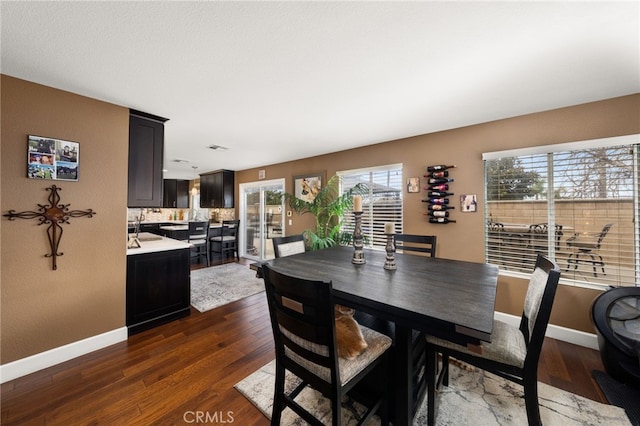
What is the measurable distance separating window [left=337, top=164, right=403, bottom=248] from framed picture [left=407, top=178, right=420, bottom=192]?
140 millimetres

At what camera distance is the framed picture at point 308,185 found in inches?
177

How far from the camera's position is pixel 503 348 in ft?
4.09

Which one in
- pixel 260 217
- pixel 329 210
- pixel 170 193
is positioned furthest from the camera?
pixel 170 193

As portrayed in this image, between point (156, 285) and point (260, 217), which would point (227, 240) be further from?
point (156, 285)

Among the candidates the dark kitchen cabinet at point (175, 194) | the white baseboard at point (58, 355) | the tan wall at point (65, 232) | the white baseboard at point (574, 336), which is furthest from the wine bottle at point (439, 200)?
the dark kitchen cabinet at point (175, 194)

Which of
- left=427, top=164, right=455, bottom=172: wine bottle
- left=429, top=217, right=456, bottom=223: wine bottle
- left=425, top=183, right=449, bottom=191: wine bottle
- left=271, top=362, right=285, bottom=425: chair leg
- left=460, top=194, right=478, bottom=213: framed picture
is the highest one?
left=427, top=164, right=455, bottom=172: wine bottle

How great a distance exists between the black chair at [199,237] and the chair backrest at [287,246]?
3.34 metres

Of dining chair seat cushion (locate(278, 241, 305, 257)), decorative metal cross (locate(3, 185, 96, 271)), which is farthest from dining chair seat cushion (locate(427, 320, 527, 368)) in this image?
decorative metal cross (locate(3, 185, 96, 271))

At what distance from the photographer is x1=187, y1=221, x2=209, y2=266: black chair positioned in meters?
4.96

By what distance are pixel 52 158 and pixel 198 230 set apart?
3142mm

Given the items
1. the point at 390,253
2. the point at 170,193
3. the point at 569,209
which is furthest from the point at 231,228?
the point at 569,209

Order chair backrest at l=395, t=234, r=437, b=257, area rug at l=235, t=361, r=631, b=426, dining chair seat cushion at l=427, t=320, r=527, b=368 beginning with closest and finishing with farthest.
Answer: dining chair seat cushion at l=427, t=320, r=527, b=368 → area rug at l=235, t=361, r=631, b=426 → chair backrest at l=395, t=234, r=437, b=257

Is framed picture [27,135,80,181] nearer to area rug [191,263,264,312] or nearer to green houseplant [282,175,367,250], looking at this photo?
area rug [191,263,264,312]

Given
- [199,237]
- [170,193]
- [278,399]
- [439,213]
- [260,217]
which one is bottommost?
[278,399]
